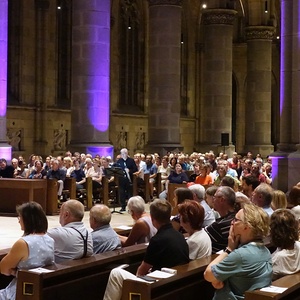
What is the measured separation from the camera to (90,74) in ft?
76.3

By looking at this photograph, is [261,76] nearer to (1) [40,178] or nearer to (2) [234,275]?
(1) [40,178]

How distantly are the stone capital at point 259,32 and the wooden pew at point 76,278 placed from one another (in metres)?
29.6

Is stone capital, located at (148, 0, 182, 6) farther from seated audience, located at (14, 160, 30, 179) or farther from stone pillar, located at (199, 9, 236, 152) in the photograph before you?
seated audience, located at (14, 160, 30, 179)

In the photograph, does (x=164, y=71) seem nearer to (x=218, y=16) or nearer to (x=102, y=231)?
(x=218, y=16)

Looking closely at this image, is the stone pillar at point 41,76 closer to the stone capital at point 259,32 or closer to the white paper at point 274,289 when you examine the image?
the stone capital at point 259,32

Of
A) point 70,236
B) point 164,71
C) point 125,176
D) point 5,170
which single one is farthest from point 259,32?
point 70,236

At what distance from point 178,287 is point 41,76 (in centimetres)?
2539

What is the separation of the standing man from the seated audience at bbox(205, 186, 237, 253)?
36.7ft

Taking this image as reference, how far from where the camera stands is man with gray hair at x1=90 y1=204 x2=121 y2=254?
807cm

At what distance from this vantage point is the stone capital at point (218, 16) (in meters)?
33.5

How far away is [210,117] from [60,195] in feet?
52.2

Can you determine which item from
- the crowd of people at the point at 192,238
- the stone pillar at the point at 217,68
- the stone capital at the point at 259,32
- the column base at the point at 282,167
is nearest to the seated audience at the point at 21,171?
the column base at the point at 282,167

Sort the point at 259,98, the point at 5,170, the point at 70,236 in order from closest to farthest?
the point at 70,236 → the point at 5,170 → the point at 259,98

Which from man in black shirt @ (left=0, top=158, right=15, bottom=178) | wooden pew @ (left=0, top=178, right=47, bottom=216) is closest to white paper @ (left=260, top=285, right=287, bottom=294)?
wooden pew @ (left=0, top=178, right=47, bottom=216)
